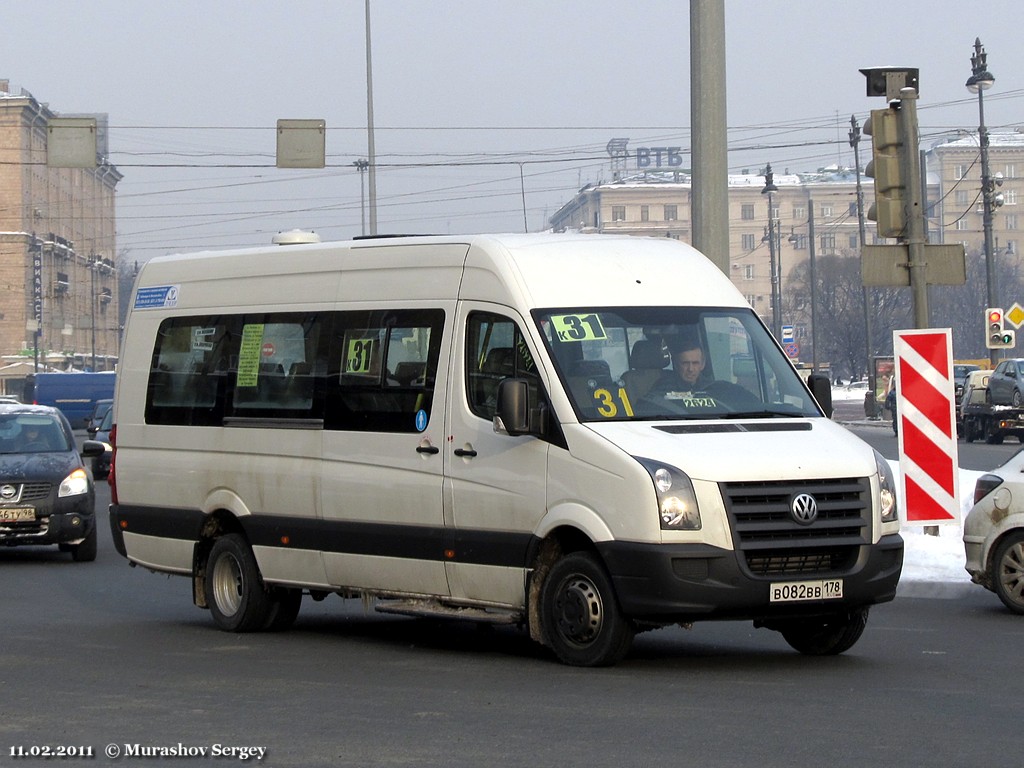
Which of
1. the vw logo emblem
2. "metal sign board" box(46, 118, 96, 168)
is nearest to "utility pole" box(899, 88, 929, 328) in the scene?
the vw logo emblem

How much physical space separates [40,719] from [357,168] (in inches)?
1449

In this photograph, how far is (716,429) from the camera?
31.5 ft

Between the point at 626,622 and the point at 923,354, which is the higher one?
the point at 923,354

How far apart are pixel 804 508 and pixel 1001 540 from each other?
3904mm

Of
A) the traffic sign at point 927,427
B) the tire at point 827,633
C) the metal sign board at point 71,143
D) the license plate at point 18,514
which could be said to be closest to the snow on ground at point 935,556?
the traffic sign at point 927,427

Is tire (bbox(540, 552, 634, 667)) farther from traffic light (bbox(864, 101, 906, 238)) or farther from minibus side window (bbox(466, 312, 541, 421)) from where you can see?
traffic light (bbox(864, 101, 906, 238))

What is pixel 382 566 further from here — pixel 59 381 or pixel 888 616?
pixel 59 381

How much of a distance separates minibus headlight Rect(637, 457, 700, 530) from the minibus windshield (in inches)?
26.6

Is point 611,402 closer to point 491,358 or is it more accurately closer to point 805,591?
point 491,358

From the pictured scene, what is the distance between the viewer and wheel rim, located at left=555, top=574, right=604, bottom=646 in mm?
9500

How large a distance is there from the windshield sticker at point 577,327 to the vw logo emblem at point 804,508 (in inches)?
60.7

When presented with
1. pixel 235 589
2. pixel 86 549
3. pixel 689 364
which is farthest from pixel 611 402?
pixel 86 549

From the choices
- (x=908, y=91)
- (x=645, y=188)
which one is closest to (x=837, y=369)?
(x=645, y=188)

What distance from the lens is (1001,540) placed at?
41.5 feet
